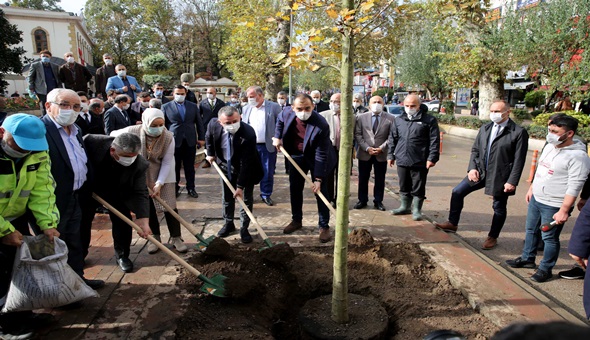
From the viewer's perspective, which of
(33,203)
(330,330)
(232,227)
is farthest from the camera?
(232,227)

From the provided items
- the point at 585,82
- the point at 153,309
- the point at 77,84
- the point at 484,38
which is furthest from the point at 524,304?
the point at 484,38

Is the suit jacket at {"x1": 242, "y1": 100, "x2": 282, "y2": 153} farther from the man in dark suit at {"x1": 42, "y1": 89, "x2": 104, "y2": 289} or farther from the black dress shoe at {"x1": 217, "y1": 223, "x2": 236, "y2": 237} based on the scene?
the man in dark suit at {"x1": 42, "y1": 89, "x2": 104, "y2": 289}

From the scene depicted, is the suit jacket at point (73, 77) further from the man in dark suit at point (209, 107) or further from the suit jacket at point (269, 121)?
the suit jacket at point (269, 121)

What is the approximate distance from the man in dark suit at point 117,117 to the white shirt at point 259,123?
2.10 metres

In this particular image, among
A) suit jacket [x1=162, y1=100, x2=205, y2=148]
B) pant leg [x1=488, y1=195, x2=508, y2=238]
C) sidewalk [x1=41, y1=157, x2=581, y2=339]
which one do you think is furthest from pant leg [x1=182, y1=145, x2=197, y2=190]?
pant leg [x1=488, y1=195, x2=508, y2=238]

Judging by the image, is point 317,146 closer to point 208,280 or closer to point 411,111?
point 411,111

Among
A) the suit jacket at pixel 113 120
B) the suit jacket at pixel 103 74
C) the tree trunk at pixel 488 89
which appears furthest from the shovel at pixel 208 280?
the tree trunk at pixel 488 89

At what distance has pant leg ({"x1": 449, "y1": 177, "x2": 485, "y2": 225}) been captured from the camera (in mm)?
4992

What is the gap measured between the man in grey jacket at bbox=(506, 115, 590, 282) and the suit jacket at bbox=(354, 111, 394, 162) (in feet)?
7.80

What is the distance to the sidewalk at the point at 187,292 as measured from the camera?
10.0ft

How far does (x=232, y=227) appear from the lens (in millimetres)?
5176

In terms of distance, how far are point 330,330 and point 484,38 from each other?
17.3 meters

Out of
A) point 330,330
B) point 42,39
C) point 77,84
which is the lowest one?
point 330,330

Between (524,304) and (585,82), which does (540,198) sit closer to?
(524,304)
